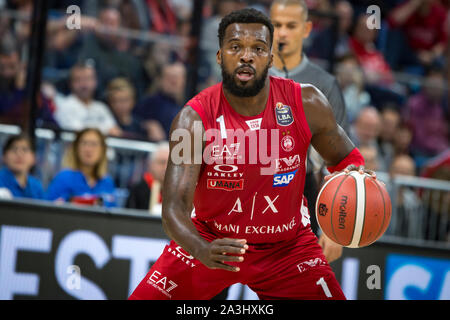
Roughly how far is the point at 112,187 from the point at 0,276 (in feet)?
5.13

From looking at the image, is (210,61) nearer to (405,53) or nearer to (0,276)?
(0,276)

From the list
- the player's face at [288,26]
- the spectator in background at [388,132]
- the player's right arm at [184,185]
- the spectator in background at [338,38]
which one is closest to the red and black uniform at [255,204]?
the player's right arm at [184,185]

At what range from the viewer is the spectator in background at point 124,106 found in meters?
7.41

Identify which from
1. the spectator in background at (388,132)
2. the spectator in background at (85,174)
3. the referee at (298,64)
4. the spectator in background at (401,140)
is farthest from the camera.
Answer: the spectator in background at (401,140)

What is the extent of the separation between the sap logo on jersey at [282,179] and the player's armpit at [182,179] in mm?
464

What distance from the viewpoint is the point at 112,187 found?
22.3 feet

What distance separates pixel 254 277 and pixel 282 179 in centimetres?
58

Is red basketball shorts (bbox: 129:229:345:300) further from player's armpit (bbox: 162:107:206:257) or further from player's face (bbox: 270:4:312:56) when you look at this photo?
player's face (bbox: 270:4:312:56)

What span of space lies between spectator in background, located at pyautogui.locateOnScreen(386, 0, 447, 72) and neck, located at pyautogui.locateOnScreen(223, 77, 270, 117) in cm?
732

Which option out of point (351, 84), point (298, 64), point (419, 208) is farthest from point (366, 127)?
point (298, 64)

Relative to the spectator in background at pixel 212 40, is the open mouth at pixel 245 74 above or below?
below

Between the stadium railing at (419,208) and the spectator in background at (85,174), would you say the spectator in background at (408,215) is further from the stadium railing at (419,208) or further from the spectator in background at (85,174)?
the spectator in background at (85,174)

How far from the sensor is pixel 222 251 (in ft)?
10.2

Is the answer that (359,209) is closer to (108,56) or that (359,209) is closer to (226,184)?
(226,184)
